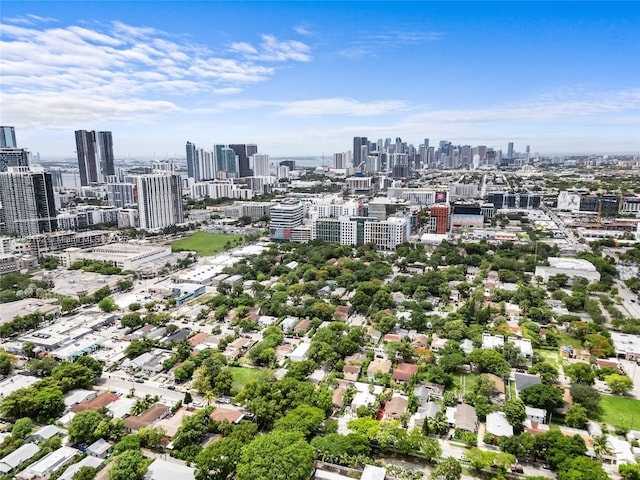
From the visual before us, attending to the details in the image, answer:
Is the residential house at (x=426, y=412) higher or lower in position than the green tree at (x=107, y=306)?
lower

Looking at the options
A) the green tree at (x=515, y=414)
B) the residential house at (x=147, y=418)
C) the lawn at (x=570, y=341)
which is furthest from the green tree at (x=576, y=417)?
the residential house at (x=147, y=418)

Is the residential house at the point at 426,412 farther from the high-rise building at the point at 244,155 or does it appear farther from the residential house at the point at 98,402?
the high-rise building at the point at 244,155

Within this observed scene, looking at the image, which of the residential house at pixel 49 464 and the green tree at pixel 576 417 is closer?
the residential house at pixel 49 464

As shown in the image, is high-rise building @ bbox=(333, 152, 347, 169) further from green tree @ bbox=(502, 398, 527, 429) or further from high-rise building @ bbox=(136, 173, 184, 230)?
green tree @ bbox=(502, 398, 527, 429)

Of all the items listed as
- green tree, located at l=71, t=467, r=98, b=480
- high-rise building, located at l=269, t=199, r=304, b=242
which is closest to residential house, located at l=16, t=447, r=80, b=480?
green tree, located at l=71, t=467, r=98, b=480

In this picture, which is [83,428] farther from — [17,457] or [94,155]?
[94,155]

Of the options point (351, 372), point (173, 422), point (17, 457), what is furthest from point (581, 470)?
point (17, 457)

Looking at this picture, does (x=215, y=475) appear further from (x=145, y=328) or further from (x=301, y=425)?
(x=145, y=328)
